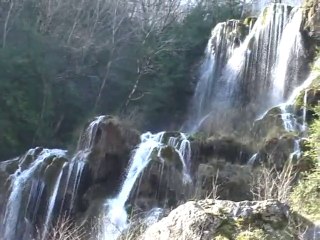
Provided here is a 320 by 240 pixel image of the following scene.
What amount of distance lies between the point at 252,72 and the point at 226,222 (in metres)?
18.2

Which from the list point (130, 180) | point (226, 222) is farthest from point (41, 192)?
point (226, 222)

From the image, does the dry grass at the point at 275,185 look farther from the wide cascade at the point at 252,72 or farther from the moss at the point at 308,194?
the wide cascade at the point at 252,72

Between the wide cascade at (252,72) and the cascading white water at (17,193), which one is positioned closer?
the cascading white water at (17,193)

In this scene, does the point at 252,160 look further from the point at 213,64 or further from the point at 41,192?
the point at 213,64

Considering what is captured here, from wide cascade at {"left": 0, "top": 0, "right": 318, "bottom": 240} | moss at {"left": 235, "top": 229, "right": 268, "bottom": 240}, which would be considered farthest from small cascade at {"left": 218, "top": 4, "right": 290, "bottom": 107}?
moss at {"left": 235, "top": 229, "right": 268, "bottom": 240}

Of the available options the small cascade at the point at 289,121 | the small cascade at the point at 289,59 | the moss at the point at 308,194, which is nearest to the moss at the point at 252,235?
the moss at the point at 308,194

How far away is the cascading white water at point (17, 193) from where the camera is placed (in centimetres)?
1789

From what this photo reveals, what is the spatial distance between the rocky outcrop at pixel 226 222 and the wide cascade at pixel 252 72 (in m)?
14.1

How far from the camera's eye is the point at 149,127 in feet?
83.7

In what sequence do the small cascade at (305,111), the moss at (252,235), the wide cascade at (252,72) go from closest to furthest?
the moss at (252,235), the small cascade at (305,111), the wide cascade at (252,72)

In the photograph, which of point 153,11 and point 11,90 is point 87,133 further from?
point 153,11

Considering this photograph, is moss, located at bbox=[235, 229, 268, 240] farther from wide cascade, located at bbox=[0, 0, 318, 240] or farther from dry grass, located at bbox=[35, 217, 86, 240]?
wide cascade, located at bbox=[0, 0, 318, 240]

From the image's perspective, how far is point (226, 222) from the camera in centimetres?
711

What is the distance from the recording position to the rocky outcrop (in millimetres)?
6977
